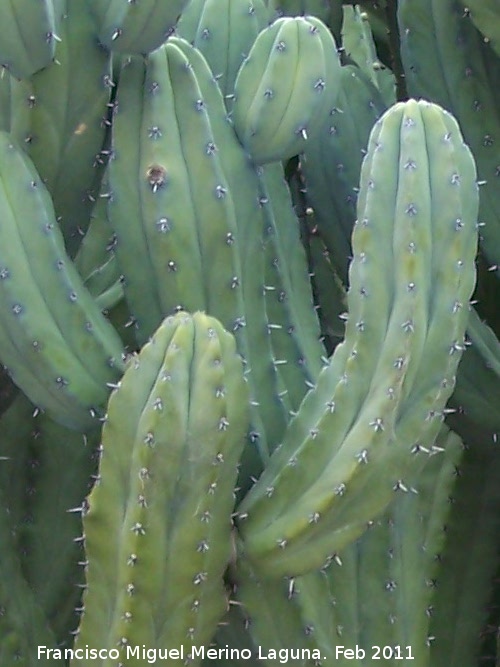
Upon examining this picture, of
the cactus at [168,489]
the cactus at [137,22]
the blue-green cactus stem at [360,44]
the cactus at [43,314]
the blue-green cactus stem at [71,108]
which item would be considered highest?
the blue-green cactus stem at [360,44]

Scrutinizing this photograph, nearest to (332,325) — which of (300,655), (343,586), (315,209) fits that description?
(315,209)

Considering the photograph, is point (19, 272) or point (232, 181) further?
point (232, 181)

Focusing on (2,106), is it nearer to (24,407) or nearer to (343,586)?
(24,407)

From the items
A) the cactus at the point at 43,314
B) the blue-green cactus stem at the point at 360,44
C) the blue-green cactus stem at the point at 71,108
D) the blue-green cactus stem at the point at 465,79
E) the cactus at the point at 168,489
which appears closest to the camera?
the cactus at the point at 168,489

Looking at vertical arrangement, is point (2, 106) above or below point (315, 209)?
above

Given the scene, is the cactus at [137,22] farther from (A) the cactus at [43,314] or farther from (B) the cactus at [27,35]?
(A) the cactus at [43,314]

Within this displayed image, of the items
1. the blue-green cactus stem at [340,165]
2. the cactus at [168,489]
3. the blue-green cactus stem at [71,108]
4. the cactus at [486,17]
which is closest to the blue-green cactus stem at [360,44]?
the blue-green cactus stem at [340,165]

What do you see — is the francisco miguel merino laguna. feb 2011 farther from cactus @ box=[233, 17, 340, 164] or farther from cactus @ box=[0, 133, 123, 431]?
cactus @ box=[233, 17, 340, 164]

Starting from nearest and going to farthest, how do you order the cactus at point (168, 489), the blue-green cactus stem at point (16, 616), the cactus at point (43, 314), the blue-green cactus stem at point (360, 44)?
the cactus at point (168, 489) → the cactus at point (43, 314) → the blue-green cactus stem at point (16, 616) → the blue-green cactus stem at point (360, 44)
